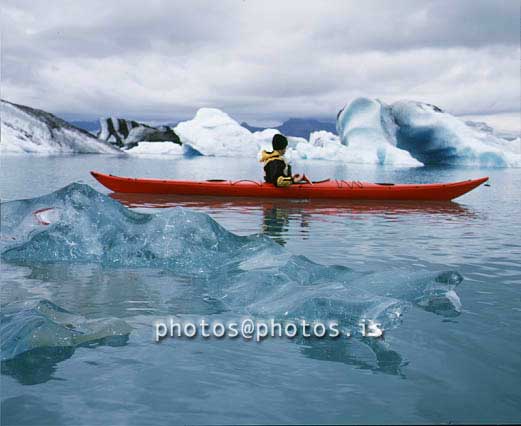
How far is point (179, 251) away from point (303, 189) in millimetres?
7566

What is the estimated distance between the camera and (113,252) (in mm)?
5562

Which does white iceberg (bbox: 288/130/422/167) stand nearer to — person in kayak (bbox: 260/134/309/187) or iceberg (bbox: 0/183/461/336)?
person in kayak (bbox: 260/134/309/187)

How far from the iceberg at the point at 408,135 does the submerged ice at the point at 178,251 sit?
33933mm

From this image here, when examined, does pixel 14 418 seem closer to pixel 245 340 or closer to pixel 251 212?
pixel 245 340

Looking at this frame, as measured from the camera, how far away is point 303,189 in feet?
41.9

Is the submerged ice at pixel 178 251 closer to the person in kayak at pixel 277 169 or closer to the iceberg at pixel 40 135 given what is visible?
the person in kayak at pixel 277 169

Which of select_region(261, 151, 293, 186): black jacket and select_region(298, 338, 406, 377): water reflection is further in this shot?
select_region(261, 151, 293, 186): black jacket

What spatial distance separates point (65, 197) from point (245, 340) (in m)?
3.07

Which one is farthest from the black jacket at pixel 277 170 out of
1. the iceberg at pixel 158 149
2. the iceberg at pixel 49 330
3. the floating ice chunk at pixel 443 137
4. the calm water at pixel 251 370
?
the iceberg at pixel 158 149

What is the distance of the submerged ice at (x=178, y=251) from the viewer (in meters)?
4.52

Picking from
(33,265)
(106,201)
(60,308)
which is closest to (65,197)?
(106,201)

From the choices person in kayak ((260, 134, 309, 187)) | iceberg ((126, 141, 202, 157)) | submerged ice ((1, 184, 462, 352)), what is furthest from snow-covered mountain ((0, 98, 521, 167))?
submerged ice ((1, 184, 462, 352))

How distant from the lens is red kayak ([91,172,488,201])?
41.9ft

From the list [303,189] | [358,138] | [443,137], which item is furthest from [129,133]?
[303,189]
